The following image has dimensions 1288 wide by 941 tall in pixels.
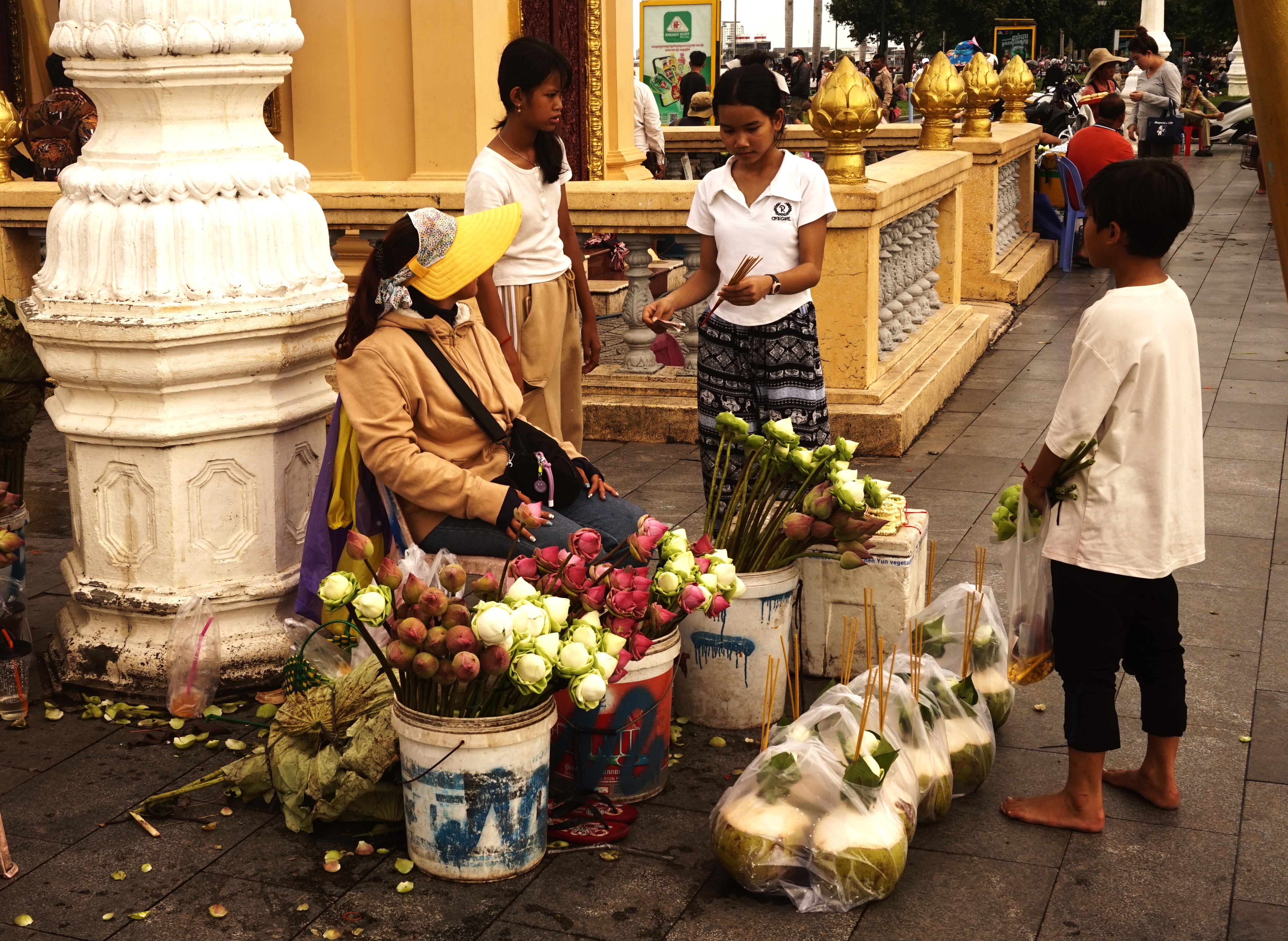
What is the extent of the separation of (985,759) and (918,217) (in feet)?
19.1

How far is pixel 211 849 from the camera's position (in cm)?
355

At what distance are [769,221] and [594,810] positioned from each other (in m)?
2.12

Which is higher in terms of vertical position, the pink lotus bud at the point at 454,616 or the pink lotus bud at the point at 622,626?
the pink lotus bud at the point at 454,616

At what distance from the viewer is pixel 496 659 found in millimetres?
3209

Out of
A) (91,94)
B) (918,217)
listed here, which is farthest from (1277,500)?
(91,94)

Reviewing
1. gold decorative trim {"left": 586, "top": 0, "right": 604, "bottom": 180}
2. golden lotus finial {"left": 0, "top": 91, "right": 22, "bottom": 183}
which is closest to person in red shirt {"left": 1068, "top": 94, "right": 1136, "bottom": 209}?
gold decorative trim {"left": 586, "top": 0, "right": 604, "bottom": 180}

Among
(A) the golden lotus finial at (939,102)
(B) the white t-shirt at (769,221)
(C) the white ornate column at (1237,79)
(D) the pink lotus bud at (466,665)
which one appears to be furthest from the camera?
(C) the white ornate column at (1237,79)

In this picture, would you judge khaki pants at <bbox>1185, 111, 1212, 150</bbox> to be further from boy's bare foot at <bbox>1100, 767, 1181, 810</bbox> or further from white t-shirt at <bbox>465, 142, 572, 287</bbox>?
boy's bare foot at <bbox>1100, 767, 1181, 810</bbox>

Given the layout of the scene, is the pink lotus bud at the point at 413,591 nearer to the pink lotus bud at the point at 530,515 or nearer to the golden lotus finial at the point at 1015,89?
the pink lotus bud at the point at 530,515

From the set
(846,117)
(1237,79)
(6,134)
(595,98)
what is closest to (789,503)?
(846,117)

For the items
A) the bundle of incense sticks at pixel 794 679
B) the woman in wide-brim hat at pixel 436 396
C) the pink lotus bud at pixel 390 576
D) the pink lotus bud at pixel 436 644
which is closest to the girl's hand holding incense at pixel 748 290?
the woman in wide-brim hat at pixel 436 396

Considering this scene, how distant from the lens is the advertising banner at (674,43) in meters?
19.3

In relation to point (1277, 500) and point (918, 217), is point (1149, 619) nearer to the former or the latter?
point (1277, 500)

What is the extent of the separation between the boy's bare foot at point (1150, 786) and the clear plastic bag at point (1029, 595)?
0.34 m
